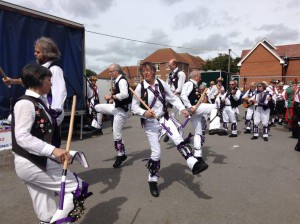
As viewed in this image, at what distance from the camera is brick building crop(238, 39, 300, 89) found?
37.7m

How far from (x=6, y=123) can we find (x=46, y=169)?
5124mm

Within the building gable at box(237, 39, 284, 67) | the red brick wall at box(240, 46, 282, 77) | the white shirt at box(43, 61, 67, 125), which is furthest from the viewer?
the red brick wall at box(240, 46, 282, 77)

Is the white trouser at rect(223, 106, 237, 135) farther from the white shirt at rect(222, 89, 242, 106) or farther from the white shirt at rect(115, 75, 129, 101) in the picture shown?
the white shirt at rect(115, 75, 129, 101)

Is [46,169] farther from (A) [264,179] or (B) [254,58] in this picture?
(B) [254,58]

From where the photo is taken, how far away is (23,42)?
24.0 feet

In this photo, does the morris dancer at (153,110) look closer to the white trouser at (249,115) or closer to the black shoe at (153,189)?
the black shoe at (153,189)

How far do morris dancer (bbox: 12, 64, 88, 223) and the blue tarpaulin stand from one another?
12.7 feet

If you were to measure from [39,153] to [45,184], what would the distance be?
0.36 meters

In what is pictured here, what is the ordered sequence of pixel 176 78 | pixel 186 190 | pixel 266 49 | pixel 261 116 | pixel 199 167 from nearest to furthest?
pixel 199 167 < pixel 186 190 < pixel 176 78 < pixel 261 116 < pixel 266 49

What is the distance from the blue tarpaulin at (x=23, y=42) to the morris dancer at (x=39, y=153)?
3863 millimetres

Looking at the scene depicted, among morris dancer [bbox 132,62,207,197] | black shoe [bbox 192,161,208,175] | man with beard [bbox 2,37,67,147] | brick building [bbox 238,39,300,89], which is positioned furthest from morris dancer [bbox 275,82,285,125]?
brick building [bbox 238,39,300,89]

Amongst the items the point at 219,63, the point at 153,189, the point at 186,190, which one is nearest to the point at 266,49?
the point at 219,63

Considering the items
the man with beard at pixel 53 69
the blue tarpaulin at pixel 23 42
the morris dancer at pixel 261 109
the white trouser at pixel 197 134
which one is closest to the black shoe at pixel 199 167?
the white trouser at pixel 197 134

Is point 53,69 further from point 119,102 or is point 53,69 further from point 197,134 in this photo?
point 197,134
